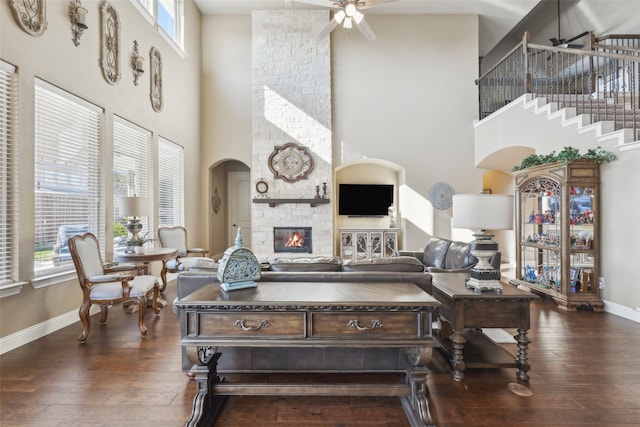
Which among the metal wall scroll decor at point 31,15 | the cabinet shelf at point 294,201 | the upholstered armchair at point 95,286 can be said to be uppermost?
the metal wall scroll decor at point 31,15

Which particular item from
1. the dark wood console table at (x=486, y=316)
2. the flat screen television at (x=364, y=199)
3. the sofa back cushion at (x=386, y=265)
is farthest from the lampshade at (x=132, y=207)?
the flat screen television at (x=364, y=199)

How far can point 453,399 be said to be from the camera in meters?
2.16

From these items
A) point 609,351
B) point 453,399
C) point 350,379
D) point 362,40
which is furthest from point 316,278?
point 362,40

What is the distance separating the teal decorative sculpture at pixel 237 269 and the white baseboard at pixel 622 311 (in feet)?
14.2

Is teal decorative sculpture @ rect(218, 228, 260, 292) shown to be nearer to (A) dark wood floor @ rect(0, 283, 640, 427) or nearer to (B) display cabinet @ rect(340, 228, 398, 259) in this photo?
(A) dark wood floor @ rect(0, 283, 640, 427)

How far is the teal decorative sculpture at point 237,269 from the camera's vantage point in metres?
1.95

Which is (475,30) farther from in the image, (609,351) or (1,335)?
(1,335)

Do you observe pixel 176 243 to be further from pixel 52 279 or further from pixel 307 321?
pixel 307 321

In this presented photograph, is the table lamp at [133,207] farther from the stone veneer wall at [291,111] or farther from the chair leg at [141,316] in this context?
the stone veneer wall at [291,111]

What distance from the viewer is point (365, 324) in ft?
5.82

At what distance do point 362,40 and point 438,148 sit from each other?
113 inches

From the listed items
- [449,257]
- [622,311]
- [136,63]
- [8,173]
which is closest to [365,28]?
[136,63]

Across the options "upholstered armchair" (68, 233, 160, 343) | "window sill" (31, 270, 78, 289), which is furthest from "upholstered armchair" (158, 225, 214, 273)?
"upholstered armchair" (68, 233, 160, 343)

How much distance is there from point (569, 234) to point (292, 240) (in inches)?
187
